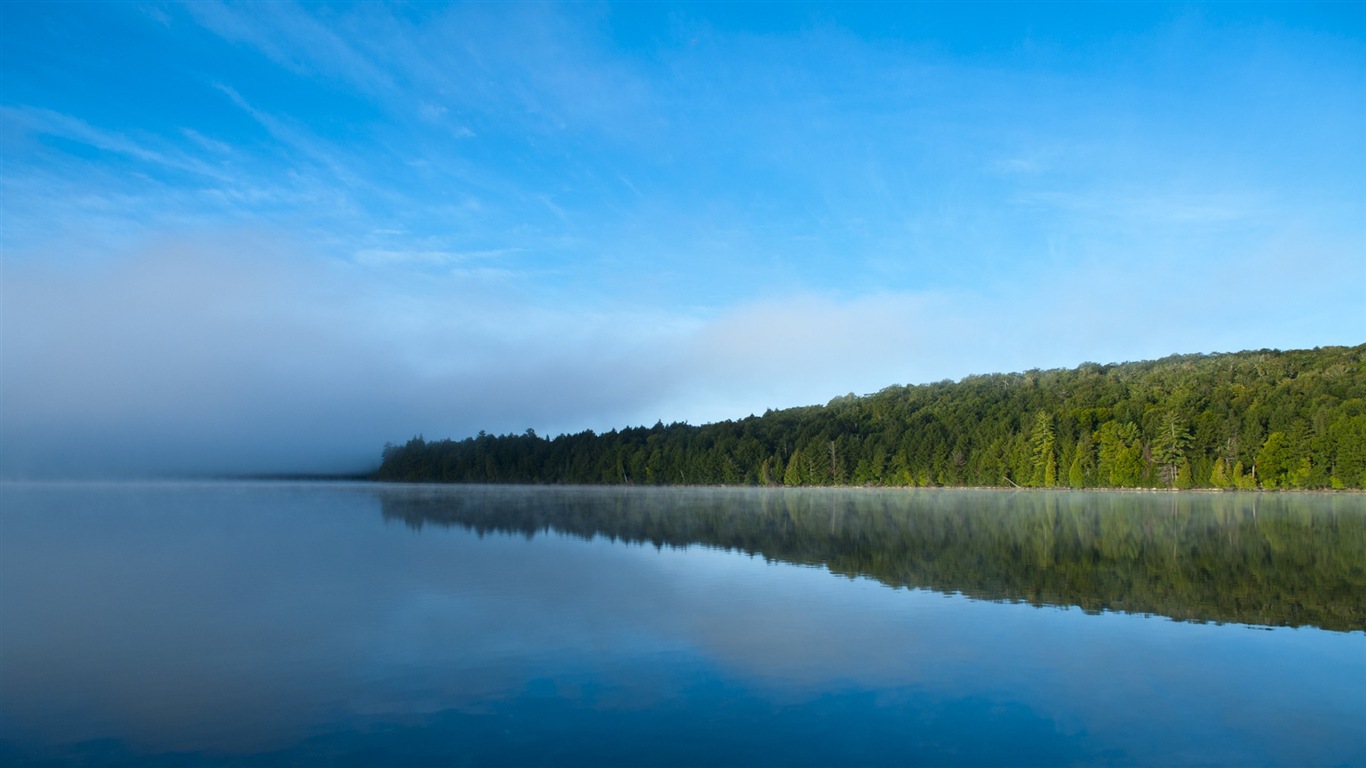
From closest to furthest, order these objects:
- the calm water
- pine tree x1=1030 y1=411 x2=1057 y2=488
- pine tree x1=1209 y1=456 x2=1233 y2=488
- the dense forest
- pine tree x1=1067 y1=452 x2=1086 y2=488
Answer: the calm water
the dense forest
pine tree x1=1209 y1=456 x2=1233 y2=488
pine tree x1=1067 y1=452 x2=1086 y2=488
pine tree x1=1030 y1=411 x2=1057 y2=488

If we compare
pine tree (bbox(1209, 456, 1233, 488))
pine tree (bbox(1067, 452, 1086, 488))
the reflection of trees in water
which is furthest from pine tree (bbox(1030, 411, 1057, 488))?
the reflection of trees in water

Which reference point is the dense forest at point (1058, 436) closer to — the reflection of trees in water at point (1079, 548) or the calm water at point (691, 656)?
the reflection of trees in water at point (1079, 548)

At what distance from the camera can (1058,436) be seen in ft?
344

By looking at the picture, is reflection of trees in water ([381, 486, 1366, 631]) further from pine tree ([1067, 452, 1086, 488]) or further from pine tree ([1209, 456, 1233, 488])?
pine tree ([1067, 452, 1086, 488])

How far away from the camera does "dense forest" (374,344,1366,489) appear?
84688mm

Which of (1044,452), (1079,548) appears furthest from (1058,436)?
(1079,548)

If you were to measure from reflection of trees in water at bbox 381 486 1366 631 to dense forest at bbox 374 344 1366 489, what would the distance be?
36.7m

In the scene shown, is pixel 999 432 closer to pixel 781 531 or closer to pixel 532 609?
pixel 781 531

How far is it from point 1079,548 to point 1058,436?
8215 cm

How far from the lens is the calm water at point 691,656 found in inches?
392

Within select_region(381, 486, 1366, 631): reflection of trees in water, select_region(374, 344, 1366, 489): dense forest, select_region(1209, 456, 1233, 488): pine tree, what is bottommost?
select_region(381, 486, 1366, 631): reflection of trees in water

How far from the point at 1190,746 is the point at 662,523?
3533 cm

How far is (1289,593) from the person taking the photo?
1980 cm

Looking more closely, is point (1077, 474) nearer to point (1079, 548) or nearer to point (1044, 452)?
point (1044, 452)
